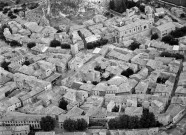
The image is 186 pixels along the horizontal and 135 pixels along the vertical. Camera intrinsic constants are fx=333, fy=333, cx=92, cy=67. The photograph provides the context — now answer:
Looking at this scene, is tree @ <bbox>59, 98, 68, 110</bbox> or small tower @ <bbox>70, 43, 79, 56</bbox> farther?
small tower @ <bbox>70, 43, 79, 56</bbox>

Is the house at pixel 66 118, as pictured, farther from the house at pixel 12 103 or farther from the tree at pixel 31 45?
the tree at pixel 31 45

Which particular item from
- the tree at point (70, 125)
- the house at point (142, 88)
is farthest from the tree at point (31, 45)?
the tree at point (70, 125)

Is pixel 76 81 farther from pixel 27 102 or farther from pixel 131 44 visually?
pixel 131 44

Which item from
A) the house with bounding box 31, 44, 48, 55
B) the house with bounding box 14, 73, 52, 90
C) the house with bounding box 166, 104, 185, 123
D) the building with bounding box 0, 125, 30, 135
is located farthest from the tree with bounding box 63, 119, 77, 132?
the house with bounding box 31, 44, 48, 55

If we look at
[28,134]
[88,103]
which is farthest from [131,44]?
[28,134]

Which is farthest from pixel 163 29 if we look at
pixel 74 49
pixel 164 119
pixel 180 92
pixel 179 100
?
pixel 164 119

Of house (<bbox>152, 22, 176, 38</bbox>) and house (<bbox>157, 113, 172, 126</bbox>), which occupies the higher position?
house (<bbox>152, 22, 176, 38</bbox>)

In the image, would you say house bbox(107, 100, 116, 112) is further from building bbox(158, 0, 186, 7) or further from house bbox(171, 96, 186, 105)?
building bbox(158, 0, 186, 7)
